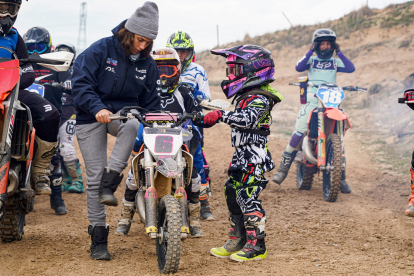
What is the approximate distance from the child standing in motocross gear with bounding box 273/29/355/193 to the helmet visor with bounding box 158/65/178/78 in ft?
11.7

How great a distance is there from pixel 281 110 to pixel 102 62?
16.1 m

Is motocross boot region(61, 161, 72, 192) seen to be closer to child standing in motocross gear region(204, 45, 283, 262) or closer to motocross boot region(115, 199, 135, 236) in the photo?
motocross boot region(115, 199, 135, 236)

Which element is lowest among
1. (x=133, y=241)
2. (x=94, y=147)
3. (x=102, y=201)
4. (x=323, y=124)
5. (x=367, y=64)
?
(x=133, y=241)

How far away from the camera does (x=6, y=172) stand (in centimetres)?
388

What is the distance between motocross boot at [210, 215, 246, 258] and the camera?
15.3 ft

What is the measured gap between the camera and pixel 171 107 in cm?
588

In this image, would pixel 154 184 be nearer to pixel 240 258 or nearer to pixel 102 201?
pixel 102 201

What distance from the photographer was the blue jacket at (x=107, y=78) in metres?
4.20

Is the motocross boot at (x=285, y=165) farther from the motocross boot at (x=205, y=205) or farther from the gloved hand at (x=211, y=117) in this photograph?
the gloved hand at (x=211, y=117)

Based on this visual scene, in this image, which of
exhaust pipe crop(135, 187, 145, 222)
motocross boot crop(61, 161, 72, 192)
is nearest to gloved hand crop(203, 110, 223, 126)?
exhaust pipe crop(135, 187, 145, 222)

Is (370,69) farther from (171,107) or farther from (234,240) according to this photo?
(234,240)

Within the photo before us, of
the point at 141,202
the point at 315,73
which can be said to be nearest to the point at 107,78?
the point at 141,202

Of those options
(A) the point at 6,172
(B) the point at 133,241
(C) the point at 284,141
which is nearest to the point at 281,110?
(C) the point at 284,141

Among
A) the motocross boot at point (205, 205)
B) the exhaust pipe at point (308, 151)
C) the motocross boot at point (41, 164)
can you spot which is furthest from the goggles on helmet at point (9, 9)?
the exhaust pipe at point (308, 151)
